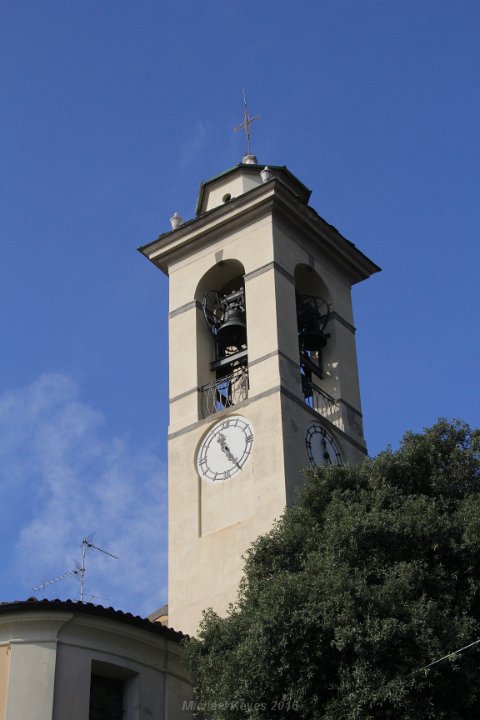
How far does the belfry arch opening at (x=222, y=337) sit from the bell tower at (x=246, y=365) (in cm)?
→ 3

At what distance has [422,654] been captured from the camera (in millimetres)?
16578

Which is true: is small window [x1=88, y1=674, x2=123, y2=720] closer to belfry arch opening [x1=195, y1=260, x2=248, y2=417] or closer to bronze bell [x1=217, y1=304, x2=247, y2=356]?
belfry arch opening [x1=195, y1=260, x2=248, y2=417]

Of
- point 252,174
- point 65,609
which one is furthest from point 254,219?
point 65,609

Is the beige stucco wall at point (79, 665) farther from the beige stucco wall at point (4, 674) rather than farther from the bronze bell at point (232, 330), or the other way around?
the bronze bell at point (232, 330)

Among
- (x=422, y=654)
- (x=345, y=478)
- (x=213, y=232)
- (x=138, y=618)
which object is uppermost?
(x=213, y=232)

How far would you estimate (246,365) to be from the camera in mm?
26969

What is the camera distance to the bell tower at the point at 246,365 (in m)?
23.9

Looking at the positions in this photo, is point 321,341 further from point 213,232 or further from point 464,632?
point 464,632

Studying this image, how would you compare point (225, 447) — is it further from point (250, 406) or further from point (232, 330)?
point (232, 330)

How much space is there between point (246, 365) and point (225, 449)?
8.54 ft

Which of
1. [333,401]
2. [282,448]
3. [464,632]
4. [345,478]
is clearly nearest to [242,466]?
[282,448]

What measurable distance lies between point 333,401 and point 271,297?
2.61 metres

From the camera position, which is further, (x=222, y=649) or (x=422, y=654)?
(x=222, y=649)

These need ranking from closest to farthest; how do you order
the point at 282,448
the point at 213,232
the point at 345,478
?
the point at 345,478 < the point at 282,448 < the point at 213,232
